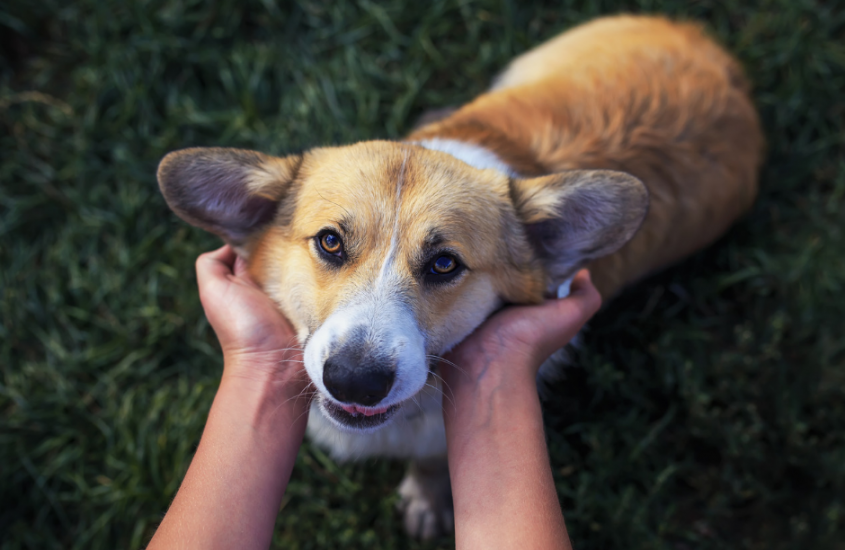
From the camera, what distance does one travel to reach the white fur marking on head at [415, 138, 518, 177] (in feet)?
8.62

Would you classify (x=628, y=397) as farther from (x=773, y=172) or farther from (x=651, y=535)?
(x=773, y=172)

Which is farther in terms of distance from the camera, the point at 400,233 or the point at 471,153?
the point at 471,153

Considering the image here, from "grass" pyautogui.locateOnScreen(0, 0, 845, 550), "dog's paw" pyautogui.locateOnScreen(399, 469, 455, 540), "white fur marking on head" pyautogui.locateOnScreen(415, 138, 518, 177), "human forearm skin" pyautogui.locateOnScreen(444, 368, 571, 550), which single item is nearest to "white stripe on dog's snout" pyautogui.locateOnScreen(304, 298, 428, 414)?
"human forearm skin" pyautogui.locateOnScreen(444, 368, 571, 550)

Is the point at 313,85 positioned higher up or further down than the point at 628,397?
higher up

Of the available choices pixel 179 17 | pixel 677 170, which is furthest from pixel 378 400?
pixel 179 17

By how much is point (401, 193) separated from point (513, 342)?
0.75m

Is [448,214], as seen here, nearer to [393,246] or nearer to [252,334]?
[393,246]

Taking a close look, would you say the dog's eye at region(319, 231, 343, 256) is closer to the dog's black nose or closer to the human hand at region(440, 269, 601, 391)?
the dog's black nose

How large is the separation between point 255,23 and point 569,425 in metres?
3.65

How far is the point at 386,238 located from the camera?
211 centimetres

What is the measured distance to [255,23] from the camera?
428 centimetres

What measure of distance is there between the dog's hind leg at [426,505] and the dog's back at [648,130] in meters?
1.37

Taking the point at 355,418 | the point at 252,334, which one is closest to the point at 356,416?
the point at 355,418

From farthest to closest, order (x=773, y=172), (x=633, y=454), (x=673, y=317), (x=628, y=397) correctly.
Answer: (x=773, y=172) → (x=673, y=317) → (x=628, y=397) → (x=633, y=454)
